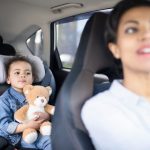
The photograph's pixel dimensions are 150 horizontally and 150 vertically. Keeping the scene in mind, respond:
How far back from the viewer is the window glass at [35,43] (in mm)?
3305

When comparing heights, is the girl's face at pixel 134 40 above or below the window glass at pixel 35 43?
above

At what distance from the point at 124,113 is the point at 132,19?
12.0 inches

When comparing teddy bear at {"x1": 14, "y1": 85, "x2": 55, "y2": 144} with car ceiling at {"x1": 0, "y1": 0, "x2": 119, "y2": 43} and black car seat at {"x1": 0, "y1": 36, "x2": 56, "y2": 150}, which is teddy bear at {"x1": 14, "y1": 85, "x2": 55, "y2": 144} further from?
car ceiling at {"x1": 0, "y1": 0, "x2": 119, "y2": 43}

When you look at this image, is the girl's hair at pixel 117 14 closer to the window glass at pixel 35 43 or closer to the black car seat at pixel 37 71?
the black car seat at pixel 37 71

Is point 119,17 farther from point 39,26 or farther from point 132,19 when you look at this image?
point 39,26

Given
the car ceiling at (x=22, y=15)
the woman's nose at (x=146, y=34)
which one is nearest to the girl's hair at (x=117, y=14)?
the woman's nose at (x=146, y=34)

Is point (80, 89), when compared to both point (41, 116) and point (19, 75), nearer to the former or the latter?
point (41, 116)

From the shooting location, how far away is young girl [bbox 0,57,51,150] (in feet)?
6.66

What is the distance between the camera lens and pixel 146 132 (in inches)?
42.1

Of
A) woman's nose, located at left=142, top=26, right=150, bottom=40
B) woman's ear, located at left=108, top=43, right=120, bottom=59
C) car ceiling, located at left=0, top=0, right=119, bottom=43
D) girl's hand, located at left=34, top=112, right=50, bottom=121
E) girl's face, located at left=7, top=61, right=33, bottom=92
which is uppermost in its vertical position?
woman's nose, located at left=142, top=26, right=150, bottom=40

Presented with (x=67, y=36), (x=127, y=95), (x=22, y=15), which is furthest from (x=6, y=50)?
(x=127, y=95)

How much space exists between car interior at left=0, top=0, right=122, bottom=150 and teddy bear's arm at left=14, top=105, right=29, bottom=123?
0.19m

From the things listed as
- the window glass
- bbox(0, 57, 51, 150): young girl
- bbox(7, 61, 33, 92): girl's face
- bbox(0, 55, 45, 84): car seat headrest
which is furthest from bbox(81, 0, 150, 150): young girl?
the window glass

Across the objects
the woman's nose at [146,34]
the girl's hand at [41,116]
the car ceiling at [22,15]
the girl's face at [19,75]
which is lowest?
the girl's hand at [41,116]
